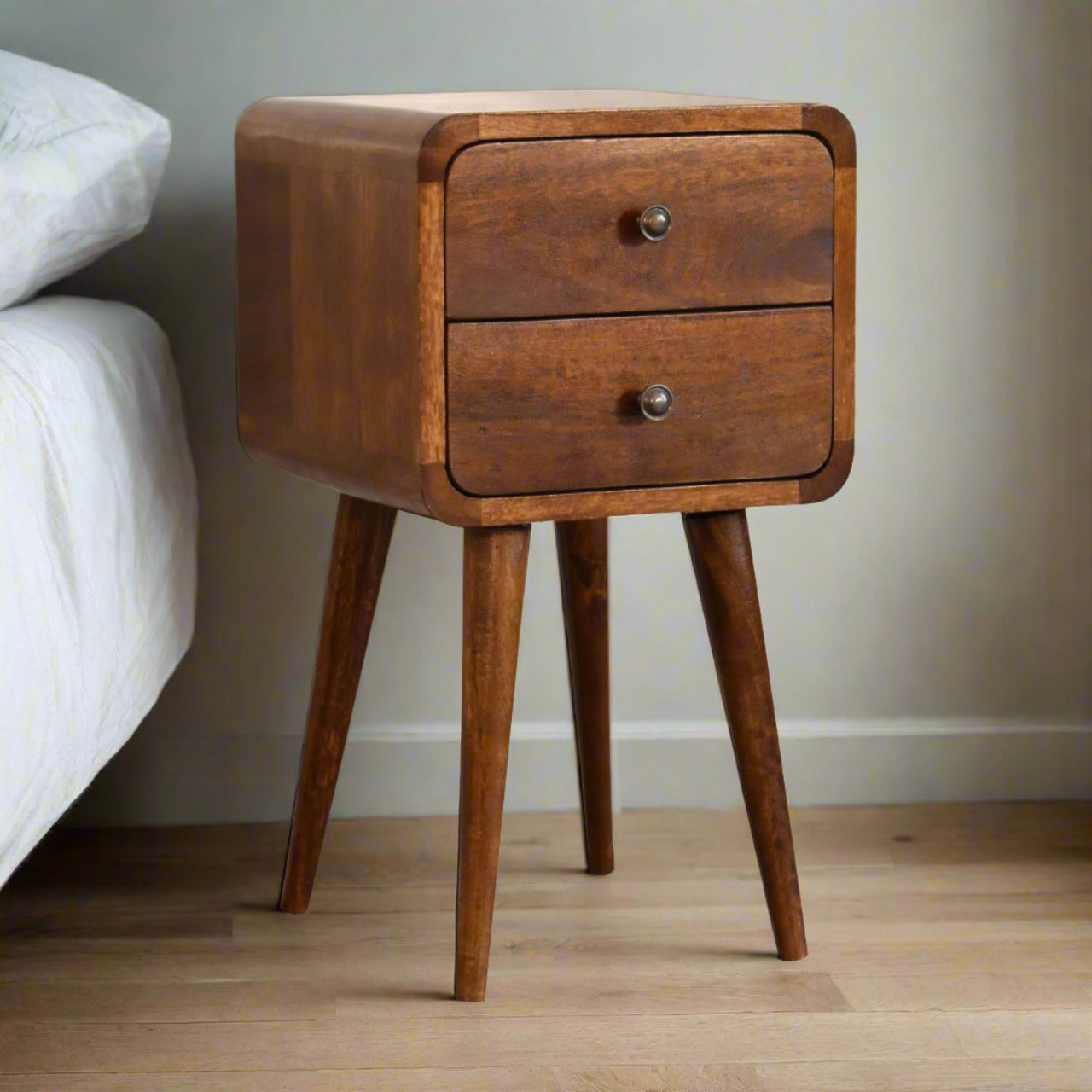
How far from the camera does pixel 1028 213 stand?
1550 millimetres

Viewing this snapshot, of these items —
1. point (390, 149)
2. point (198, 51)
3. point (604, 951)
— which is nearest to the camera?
point (390, 149)

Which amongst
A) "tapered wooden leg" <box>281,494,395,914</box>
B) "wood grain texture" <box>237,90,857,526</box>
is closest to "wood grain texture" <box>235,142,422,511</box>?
"wood grain texture" <box>237,90,857,526</box>

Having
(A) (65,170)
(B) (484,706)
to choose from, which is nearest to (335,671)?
(B) (484,706)

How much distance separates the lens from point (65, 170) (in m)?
1.19

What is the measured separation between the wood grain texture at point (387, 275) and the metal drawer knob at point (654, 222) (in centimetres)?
5

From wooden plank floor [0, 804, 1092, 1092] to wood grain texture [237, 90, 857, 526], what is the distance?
1.26 feet

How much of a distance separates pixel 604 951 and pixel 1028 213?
0.85 m

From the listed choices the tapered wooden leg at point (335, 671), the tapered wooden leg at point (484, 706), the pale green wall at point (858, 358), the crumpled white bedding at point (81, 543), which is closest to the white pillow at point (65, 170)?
the crumpled white bedding at point (81, 543)

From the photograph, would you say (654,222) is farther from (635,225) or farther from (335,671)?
(335,671)

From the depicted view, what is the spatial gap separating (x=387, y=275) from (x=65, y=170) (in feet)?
1.03

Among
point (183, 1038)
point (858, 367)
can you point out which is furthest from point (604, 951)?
point (858, 367)

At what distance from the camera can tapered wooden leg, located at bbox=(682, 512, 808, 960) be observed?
1178 mm

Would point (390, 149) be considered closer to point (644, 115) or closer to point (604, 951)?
point (644, 115)

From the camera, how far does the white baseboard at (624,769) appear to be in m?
1.56
